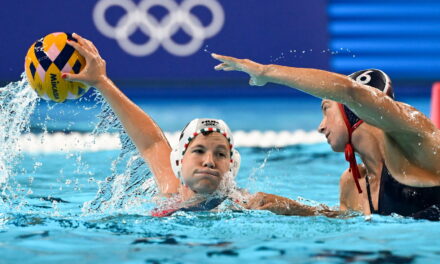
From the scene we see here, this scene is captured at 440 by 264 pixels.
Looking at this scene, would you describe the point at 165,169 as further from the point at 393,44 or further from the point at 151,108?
the point at 393,44

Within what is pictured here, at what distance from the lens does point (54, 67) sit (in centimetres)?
365

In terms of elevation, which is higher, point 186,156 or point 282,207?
point 186,156

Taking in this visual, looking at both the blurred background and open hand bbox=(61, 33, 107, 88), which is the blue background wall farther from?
open hand bbox=(61, 33, 107, 88)

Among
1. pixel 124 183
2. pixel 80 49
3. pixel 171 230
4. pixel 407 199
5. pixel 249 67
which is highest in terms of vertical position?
pixel 80 49

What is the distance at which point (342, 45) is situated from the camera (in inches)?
385

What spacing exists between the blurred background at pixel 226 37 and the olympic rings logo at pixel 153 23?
0.01 meters

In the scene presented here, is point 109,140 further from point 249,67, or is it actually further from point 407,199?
point 249,67

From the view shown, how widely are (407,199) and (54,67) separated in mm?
1788

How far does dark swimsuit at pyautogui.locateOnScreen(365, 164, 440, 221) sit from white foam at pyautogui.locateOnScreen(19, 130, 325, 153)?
349cm

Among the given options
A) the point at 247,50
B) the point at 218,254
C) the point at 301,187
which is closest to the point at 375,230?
the point at 218,254

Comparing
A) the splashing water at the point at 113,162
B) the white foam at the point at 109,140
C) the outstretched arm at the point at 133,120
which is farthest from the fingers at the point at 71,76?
the white foam at the point at 109,140

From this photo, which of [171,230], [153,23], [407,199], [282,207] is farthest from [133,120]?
[153,23]

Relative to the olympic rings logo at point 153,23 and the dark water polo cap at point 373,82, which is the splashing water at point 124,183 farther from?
the olympic rings logo at point 153,23

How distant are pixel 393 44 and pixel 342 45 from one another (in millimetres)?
692
